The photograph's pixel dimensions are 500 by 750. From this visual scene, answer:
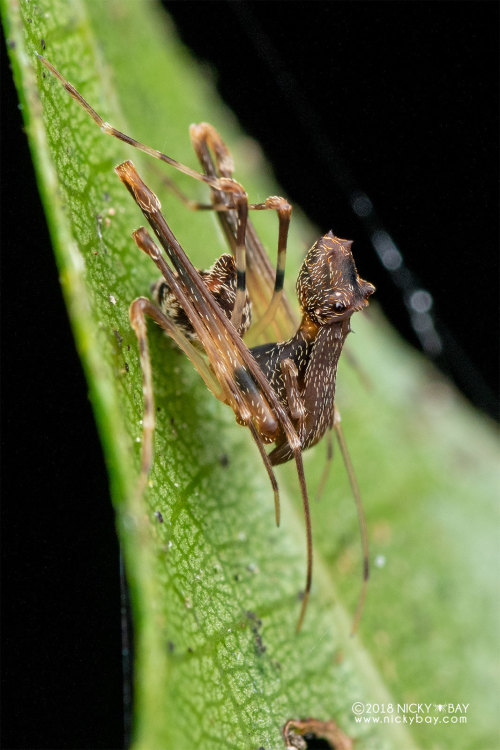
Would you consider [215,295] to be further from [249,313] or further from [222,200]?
[222,200]

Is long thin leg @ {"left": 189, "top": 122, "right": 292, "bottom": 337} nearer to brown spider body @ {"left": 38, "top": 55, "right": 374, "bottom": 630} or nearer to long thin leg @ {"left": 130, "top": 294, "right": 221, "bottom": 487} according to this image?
brown spider body @ {"left": 38, "top": 55, "right": 374, "bottom": 630}

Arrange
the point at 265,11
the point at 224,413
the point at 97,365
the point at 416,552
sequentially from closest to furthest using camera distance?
the point at 97,365 → the point at 224,413 → the point at 416,552 → the point at 265,11

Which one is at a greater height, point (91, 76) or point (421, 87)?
point (421, 87)

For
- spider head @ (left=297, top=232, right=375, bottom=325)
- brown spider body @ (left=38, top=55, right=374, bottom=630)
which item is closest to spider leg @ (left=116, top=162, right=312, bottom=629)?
brown spider body @ (left=38, top=55, right=374, bottom=630)

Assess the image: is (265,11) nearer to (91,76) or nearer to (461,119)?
(461,119)

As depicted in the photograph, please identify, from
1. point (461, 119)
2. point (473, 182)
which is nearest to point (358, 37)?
point (461, 119)

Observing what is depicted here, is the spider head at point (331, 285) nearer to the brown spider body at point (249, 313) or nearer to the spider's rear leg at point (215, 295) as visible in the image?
the brown spider body at point (249, 313)

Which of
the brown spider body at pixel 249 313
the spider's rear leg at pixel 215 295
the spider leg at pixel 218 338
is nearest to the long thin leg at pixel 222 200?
the brown spider body at pixel 249 313

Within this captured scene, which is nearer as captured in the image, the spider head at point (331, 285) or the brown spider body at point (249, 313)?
the brown spider body at point (249, 313)
